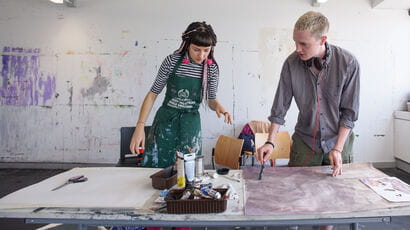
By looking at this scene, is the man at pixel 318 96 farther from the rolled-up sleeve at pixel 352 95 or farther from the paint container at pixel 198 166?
the paint container at pixel 198 166

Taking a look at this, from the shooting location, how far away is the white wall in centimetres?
408

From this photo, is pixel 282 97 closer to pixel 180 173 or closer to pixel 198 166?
pixel 198 166

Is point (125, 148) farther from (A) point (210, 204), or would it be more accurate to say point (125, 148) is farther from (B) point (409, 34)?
(B) point (409, 34)

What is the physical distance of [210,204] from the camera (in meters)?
1.04

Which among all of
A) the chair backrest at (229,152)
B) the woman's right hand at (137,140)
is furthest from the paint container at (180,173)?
the chair backrest at (229,152)

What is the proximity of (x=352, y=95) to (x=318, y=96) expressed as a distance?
7.5 inches

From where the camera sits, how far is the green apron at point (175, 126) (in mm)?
1770

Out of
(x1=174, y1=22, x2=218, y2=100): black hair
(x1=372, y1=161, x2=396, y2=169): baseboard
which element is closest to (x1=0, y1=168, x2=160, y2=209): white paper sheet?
(x1=174, y1=22, x2=218, y2=100): black hair

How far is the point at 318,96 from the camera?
1.64 m

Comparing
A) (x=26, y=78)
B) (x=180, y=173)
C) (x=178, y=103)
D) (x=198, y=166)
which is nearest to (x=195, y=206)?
(x=180, y=173)

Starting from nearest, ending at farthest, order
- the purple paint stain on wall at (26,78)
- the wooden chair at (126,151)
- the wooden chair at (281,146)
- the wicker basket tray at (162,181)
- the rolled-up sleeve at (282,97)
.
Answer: the wicker basket tray at (162,181) < the rolled-up sleeve at (282,97) < the wooden chair at (281,146) < the wooden chair at (126,151) < the purple paint stain on wall at (26,78)

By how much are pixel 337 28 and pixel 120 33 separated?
11.4 ft

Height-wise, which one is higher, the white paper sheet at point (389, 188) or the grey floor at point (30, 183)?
the white paper sheet at point (389, 188)

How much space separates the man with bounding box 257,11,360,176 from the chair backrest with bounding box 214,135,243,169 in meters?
0.67
